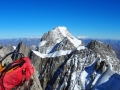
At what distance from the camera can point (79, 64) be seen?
83000 millimetres

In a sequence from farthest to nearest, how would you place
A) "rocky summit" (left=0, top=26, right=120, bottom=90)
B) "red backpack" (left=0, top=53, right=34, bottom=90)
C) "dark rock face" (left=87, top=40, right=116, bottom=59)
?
"dark rock face" (left=87, top=40, right=116, bottom=59), "rocky summit" (left=0, top=26, right=120, bottom=90), "red backpack" (left=0, top=53, right=34, bottom=90)

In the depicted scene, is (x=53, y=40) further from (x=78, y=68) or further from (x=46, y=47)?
(x=78, y=68)

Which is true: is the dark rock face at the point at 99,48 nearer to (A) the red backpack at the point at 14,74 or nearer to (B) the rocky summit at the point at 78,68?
(B) the rocky summit at the point at 78,68

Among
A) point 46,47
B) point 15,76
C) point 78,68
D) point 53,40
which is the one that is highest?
point 15,76

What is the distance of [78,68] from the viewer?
3221 inches

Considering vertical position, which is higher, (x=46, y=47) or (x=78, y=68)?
(x=46, y=47)

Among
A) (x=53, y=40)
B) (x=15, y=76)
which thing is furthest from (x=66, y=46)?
(x=15, y=76)

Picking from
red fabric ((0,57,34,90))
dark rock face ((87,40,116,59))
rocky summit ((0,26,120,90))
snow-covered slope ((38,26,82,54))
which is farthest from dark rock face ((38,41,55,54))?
red fabric ((0,57,34,90))

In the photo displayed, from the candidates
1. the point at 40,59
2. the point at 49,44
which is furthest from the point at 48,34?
the point at 40,59

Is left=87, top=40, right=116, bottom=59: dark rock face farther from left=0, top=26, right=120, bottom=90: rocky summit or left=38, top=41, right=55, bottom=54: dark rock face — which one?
left=38, top=41, right=55, bottom=54: dark rock face

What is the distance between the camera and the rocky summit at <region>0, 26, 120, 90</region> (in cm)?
6750

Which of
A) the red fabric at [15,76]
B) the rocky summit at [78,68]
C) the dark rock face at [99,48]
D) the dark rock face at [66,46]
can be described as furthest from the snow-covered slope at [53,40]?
the red fabric at [15,76]

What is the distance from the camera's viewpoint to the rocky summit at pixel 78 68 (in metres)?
67.5

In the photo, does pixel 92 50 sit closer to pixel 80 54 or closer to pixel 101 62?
pixel 80 54
